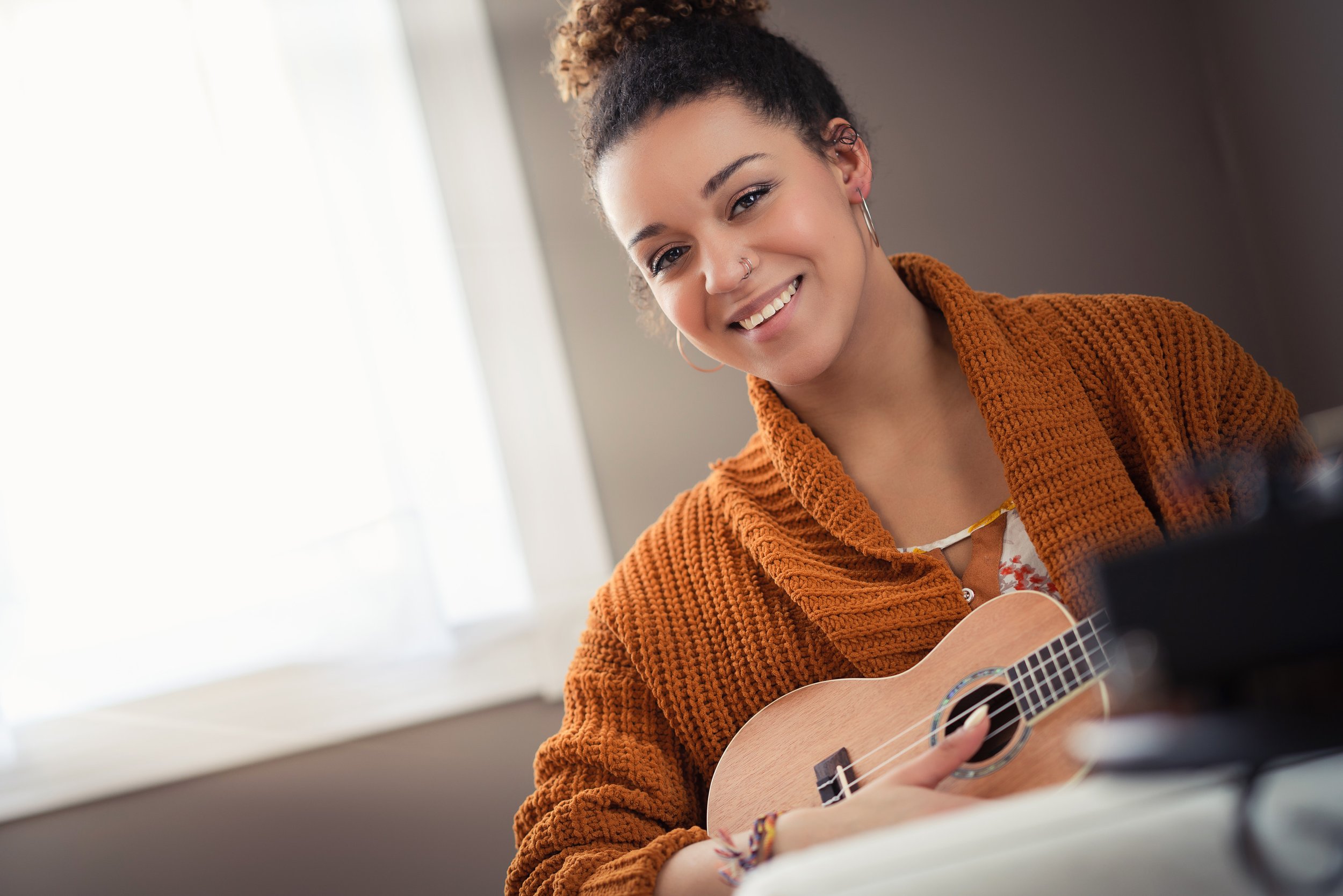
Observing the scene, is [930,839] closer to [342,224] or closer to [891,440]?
[891,440]

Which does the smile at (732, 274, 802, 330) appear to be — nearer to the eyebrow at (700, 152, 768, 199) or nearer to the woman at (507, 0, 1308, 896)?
the woman at (507, 0, 1308, 896)

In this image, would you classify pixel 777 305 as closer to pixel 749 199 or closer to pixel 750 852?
pixel 749 199

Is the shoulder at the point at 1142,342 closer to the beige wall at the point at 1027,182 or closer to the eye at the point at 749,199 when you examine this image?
the eye at the point at 749,199

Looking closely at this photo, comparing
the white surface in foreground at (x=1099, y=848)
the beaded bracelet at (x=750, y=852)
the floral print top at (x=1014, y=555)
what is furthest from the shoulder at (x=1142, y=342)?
the white surface in foreground at (x=1099, y=848)

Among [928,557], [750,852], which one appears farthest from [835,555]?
[750,852]

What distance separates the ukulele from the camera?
2.22ft

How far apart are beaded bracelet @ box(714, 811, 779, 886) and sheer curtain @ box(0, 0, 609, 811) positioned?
2.58ft

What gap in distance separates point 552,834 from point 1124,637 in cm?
73

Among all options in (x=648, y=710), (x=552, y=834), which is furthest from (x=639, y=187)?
(x=552, y=834)

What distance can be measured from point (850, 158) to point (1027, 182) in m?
0.60

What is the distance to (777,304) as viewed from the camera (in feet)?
3.07

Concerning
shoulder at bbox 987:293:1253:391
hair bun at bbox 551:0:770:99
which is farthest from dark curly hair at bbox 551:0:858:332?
shoulder at bbox 987:293:1253:391

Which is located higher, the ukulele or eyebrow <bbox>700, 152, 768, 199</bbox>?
eyebrow <bbox>700, 152, 768, 199</bbox>

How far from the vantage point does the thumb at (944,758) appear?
70cm
